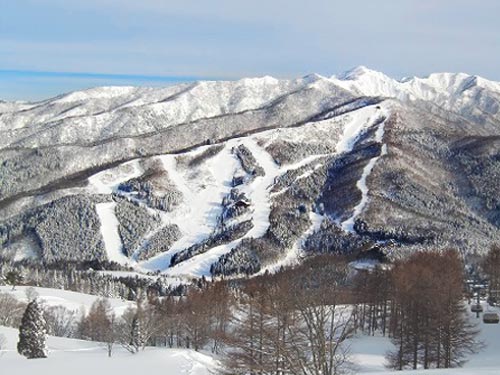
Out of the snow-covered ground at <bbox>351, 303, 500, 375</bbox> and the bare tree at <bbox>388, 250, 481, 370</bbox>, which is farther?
the snow-covered ground at <bbox>351, 303, 500, 375</bbox>

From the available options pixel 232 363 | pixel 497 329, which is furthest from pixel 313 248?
pixel 232 363

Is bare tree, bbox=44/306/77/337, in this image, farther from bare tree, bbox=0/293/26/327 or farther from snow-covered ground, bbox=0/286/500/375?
snow-covered ground, bbox=0/286/500/375

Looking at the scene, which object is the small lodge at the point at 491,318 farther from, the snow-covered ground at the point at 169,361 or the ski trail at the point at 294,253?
the ski trail at the point at 294,253

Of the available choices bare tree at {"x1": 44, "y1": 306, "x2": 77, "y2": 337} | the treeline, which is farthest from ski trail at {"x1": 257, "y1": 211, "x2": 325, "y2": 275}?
the treeline

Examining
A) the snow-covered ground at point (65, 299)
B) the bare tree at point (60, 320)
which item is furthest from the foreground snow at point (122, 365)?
the snow-covered ground at point (65, 299)

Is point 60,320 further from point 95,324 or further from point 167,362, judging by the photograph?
point 167,362

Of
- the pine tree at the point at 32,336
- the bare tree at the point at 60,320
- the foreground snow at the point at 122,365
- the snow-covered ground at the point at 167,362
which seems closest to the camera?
the foreground snow at the point at 122,365

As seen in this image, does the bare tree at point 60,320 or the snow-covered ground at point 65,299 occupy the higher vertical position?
the snow-covered ground at point 65,299

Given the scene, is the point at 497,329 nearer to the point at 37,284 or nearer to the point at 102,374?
the point at 102,374
